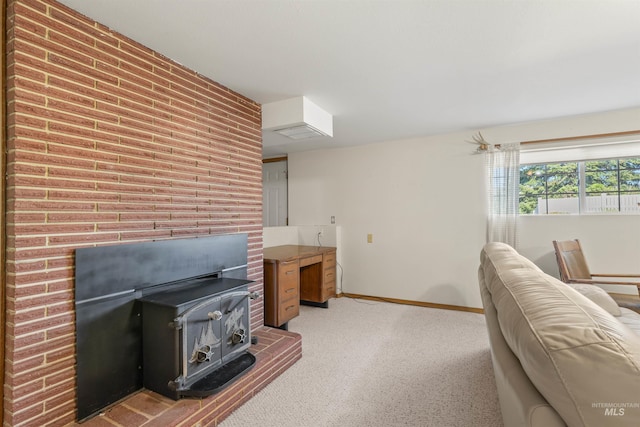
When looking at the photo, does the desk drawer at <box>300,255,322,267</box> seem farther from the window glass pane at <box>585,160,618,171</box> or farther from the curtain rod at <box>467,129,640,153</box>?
the window glass pane at <box>585,160,618,171</box>

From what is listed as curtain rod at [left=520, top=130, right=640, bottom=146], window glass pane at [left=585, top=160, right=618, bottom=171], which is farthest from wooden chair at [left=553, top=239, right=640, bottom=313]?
curtain rod at [left=520, top=130, right=640, bottom=146]

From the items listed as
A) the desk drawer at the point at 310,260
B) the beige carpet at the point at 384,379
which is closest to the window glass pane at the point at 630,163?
the beige carpet at the point at 384,379

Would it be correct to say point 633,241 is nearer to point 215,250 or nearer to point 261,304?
point 261,304

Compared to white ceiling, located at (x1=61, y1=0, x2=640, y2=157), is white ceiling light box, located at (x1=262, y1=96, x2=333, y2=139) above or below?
below

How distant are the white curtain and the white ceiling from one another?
66cm

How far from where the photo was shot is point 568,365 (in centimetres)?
70

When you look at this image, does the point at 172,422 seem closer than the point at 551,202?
Yes

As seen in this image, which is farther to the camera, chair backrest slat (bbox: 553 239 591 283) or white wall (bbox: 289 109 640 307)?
white wall (bbox: 289 109 640 307)

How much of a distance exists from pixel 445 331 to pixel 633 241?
2.15 metres

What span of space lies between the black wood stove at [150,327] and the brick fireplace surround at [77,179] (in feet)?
0.20

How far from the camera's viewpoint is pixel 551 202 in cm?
359

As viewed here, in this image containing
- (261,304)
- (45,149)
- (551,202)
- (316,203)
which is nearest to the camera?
(45,149)

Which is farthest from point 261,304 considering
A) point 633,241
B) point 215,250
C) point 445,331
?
point 633,241

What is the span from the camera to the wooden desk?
10.2 feet
